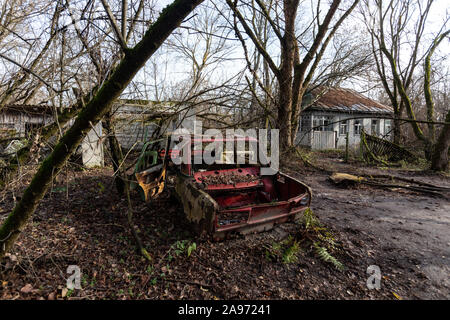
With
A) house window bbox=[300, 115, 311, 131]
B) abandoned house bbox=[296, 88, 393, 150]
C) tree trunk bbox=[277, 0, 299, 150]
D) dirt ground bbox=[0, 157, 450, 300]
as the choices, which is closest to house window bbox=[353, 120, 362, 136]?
abandoned house bbox=[296, 88, 393, 150]

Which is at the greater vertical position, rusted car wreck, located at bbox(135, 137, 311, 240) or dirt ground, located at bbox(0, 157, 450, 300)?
rusted car wreck, located at bbox(135, 137, 311, 240)

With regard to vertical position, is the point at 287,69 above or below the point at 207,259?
above

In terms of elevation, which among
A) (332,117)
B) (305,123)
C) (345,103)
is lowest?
(305,123)

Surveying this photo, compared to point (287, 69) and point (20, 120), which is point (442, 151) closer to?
point (287, 69)

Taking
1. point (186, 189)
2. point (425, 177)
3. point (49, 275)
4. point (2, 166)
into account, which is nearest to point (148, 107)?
point (186, 189)

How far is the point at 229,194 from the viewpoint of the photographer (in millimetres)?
A: 4668

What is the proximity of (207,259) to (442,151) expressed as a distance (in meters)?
11.6

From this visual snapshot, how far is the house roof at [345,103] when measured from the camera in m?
19.0

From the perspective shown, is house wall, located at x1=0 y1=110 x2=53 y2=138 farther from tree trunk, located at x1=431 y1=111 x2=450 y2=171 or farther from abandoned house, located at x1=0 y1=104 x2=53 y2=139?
tree trunk, located at x1=431 y1=111 x2=450 y2=171

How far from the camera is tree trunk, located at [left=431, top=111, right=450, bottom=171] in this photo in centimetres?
968

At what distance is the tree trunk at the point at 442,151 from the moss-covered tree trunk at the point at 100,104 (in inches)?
481

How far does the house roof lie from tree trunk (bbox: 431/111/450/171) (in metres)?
9.50

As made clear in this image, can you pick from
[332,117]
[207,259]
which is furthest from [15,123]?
[332,117]
